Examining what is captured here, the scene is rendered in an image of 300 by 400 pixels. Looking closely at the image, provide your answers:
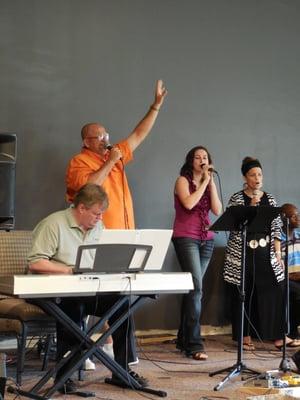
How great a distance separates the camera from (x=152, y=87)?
5.73 m

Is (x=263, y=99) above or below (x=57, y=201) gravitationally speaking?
above

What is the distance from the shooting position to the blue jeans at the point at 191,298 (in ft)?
16.1

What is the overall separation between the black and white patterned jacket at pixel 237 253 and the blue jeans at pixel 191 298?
390 millimetres

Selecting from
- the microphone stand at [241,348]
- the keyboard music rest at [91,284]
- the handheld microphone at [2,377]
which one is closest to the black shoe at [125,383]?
the microphone stand at [241,348]

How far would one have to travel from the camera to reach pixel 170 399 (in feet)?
11.9

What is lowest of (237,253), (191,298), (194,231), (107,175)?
(191,298)

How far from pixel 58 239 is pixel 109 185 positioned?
44.5 inches

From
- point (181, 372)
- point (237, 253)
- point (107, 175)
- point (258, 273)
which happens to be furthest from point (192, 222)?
point (181, 372)

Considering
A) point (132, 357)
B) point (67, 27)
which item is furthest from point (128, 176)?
point (132, 357)

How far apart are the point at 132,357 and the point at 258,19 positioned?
12.3ft

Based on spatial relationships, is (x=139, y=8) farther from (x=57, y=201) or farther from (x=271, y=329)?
(x=271, y=329)

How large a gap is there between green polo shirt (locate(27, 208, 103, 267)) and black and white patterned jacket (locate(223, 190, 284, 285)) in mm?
1777

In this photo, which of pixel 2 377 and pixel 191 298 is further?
pixel 191 298

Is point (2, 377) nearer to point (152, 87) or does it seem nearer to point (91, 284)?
point (91, 284)
